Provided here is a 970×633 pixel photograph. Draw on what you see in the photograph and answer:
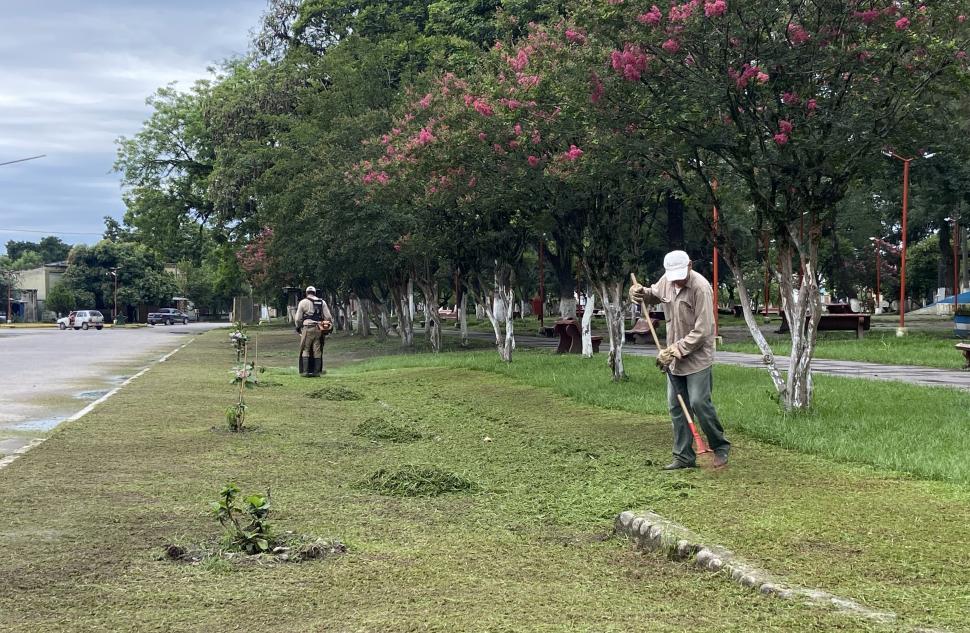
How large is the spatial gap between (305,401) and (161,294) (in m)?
88.8

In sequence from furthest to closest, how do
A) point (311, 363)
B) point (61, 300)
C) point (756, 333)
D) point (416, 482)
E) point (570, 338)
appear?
point (61, 300) < point (570, 338) < point (311, 363) < point (756, 333) < point (416, 482)

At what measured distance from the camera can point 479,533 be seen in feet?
21.1

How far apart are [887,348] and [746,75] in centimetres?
1450

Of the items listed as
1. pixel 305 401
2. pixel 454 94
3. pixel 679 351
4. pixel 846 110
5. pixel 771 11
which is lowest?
pixel 305 401

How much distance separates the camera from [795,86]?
11.3m

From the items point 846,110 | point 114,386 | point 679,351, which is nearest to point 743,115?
point 846,110

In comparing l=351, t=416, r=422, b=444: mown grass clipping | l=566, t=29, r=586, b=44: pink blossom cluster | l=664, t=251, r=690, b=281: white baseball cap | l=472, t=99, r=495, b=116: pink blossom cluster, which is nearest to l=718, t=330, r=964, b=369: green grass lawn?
l=472, t=99, r=495, b=116: pink blossom cluster

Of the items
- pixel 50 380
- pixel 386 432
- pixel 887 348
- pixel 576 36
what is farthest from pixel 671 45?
pixel 887 348

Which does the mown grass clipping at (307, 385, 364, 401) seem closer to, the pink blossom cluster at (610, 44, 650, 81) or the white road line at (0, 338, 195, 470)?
the white road line at (0, 338, 195, 470)

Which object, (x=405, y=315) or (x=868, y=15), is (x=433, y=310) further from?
(x=868, y=15)

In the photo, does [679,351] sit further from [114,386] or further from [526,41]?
[114,386]

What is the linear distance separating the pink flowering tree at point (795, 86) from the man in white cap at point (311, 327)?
401 inches

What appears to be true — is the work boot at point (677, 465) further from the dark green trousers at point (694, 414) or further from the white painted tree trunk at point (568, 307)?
the white painted tree trunk at point (568, 307)

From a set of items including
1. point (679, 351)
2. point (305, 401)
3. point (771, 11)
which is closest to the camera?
point (679, 351)
